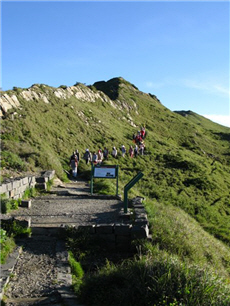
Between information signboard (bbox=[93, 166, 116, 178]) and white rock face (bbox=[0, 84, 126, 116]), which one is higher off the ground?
white rock face (bbox=[0, 84, 126, 116])

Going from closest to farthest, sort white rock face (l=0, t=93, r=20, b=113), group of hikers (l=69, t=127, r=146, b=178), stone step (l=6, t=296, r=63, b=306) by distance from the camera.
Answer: stone step (l=6, t=296, r=63, b=306) < group of hikers (l=69, t=127, r=146, b=178) < white rock face (l=0, t=93, r=20, b=113)

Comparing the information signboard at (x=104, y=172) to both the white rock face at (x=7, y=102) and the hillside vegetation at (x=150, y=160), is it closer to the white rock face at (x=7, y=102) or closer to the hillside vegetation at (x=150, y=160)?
the hillside vegetation at (x=150, y=160)

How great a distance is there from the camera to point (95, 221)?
1045 centimetres

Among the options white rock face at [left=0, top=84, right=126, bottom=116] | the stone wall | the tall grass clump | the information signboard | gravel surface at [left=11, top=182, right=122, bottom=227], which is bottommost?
the tall grass clump

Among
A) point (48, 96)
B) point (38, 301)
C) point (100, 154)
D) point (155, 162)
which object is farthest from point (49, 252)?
point (48, 96)

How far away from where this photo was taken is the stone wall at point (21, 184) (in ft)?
37.3

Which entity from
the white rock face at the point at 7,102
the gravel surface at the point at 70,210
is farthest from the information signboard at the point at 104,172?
the white rock face at the point at 7,102

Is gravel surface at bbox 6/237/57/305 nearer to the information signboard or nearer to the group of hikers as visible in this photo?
the information signboard

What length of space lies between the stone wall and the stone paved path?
2.28 feet

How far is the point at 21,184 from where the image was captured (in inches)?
509

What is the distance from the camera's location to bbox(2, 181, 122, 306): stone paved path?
6141 millimetres

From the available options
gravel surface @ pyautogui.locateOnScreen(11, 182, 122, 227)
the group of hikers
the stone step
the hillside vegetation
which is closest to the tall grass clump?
the stone step

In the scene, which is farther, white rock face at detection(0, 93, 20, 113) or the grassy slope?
white rock face at detection(0, 93, 20, 113)

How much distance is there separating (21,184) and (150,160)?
2079 cm
